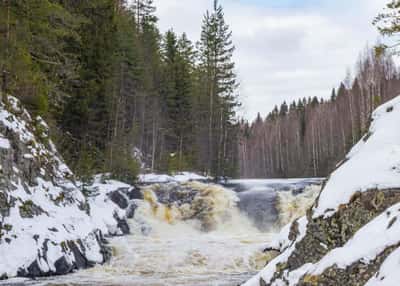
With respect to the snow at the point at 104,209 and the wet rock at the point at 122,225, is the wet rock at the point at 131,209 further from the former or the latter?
the wet rock at the point at 122,225

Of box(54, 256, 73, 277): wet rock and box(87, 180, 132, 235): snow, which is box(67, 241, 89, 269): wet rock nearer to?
box(54, 256, 73, 277): wet rock

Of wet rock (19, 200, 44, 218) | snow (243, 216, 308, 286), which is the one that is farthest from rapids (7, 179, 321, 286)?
snow (243, 216, 308, 286)

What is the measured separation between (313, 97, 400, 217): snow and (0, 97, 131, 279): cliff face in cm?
636

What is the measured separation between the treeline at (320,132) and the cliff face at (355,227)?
24.3 metres

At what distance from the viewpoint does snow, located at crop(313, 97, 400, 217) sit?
15.9ft

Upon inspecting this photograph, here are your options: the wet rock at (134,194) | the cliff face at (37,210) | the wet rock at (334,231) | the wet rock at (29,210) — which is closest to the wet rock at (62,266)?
the cliff face at (37,210)

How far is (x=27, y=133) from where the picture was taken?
12.0 m

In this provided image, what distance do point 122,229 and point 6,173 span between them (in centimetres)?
554

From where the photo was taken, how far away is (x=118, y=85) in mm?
23938

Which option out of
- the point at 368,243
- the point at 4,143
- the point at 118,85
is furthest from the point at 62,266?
the point at 118,85

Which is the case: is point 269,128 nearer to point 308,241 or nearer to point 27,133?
point 27,133

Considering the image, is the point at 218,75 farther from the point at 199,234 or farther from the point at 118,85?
the point at 199,234

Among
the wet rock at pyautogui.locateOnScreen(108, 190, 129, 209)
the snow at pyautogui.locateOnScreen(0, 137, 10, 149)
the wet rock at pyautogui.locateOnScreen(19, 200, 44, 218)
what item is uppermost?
the snow at pyautogui.locateOnScreen(0, 137, 10, 149)

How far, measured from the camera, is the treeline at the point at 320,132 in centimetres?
3241
